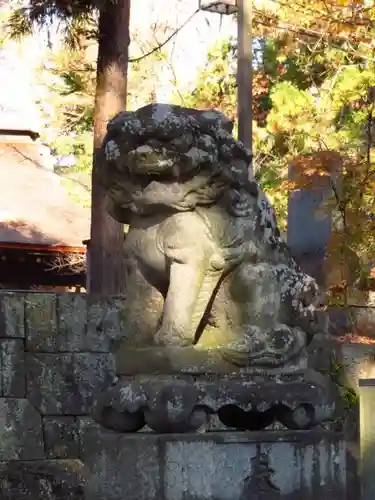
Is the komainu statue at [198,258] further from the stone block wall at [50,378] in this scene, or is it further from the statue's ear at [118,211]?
the stone block wall at [50,378]

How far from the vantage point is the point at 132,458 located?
12.5 ft

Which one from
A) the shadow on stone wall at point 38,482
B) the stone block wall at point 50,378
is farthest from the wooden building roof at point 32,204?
the shadow on stone wall at point 38,482

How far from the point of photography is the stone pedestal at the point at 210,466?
12.4 feet

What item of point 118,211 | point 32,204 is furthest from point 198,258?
point 32,204

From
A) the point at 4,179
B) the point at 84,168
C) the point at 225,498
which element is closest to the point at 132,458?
the point at 225,498

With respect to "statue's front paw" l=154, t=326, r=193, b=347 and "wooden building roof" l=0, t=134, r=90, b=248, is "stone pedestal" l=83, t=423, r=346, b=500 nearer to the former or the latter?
"statue's front paw" l=154, t=326, r=193, b=347

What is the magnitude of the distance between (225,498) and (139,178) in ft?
4.67

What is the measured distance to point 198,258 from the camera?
4.03m

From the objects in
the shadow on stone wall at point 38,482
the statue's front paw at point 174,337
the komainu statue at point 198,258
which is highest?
the komainu statue at point 198,258

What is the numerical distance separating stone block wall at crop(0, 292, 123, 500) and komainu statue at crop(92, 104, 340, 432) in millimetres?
1887

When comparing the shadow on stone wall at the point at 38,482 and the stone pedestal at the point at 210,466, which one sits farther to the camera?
the shadow on stone wall at the point at 38,482

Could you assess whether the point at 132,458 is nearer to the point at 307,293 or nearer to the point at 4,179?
the point at 307,293

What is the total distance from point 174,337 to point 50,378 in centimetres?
229

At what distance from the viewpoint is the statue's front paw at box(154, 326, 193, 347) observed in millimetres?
3977
